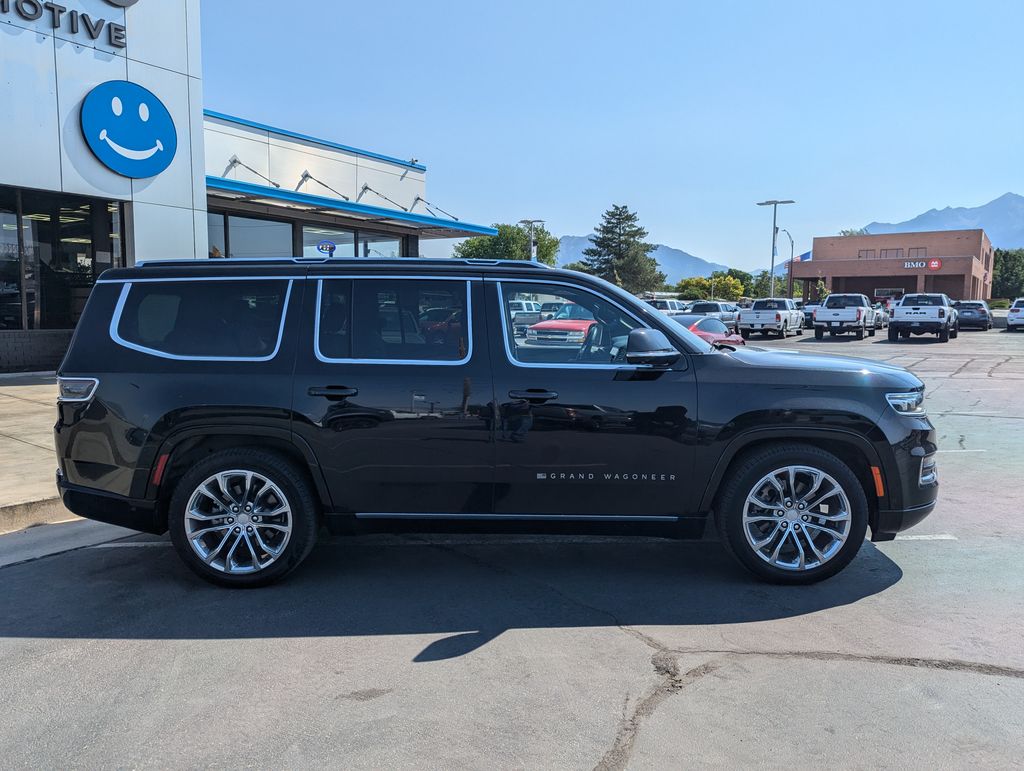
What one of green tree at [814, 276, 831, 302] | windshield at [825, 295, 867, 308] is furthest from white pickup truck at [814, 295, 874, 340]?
green tree at [814, 276, 831, 302]

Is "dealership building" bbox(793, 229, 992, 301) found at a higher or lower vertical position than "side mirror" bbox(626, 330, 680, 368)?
higher

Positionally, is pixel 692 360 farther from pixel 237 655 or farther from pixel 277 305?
pixel 237 655

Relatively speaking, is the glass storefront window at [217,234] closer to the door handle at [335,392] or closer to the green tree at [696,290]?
the door handle at [335,392]

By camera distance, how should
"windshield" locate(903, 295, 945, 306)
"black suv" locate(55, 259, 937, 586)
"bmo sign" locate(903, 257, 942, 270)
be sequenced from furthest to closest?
"bmo sign" locate(903, 257, 942, 270) → "windshield" locate(903, 295, 945, 306) → "black suv" locate(55, 259, 937, 586)

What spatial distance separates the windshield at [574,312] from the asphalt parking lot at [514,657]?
63.3 inches

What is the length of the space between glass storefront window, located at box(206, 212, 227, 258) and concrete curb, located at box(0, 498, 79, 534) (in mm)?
14000

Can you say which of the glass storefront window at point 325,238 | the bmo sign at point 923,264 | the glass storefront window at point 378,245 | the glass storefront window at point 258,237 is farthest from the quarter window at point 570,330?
the bmo sign at point 923,264

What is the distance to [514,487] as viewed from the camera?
4586 millimetres

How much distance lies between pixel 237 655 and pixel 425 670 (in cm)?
95

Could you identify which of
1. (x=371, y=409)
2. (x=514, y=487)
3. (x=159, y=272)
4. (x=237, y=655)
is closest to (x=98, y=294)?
(x=159, y=272)

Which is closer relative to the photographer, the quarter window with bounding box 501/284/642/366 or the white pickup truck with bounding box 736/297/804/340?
the quarter window with bounding box 501/284/642/366

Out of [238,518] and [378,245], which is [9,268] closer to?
[378,245]

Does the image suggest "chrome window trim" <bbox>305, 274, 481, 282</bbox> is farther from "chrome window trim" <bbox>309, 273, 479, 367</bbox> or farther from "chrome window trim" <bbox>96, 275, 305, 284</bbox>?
"chrome window trim" <bbox>96, 275, 305, 284</bbox>

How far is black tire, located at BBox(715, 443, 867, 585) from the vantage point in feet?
15.1
